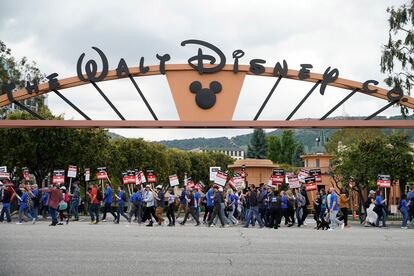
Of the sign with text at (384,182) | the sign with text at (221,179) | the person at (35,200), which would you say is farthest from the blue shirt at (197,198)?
the sign with text at (384,182)

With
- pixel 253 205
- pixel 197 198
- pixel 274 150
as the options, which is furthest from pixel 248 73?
pixel 274 150

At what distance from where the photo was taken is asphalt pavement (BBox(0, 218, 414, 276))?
12.8 m

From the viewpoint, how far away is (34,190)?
30.0 meters

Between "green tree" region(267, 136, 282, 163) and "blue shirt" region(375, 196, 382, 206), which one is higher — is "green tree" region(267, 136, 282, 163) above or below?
above

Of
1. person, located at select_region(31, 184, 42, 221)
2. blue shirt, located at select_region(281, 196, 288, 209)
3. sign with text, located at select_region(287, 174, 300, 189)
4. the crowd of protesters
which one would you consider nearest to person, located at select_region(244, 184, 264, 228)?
the crowd of protesters

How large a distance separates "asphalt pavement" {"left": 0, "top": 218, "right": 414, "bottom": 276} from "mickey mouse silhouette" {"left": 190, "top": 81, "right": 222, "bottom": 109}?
15.3ft

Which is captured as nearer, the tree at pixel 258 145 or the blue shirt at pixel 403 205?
the blue shirt at pixel 403 205

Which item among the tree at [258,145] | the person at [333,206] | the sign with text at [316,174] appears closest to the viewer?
the person at [333,206]

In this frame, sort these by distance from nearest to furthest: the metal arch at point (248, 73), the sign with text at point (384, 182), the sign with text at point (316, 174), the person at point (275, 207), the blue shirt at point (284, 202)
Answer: the metal arch at point (248, 73), the person at point (275, 207), the blue shirt at point (284, 202), the sign with text at point (384, 182), the sign with text at point (316, 174)

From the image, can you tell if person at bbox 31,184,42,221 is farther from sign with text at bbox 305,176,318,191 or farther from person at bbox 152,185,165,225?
sign with text at bbox 305,176,318,191

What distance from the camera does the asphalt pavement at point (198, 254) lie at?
12.8 meters

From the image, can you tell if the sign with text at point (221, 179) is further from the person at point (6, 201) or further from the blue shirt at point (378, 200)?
the person at point (6, 201)

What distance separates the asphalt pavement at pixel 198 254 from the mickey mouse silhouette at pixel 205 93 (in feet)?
15.3

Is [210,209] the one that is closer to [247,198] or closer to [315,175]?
[247,198]
